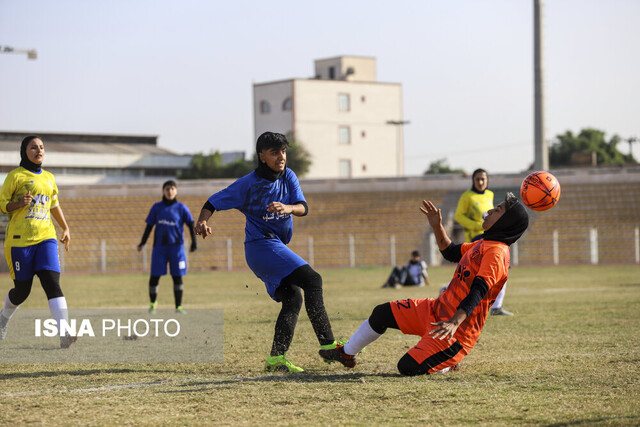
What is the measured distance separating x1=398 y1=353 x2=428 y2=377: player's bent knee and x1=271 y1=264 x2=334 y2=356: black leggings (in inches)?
28.4

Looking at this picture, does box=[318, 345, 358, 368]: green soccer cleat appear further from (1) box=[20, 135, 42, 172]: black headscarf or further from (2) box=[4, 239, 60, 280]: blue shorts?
(1) box=[20, 135, 42, 172]: black headscarf

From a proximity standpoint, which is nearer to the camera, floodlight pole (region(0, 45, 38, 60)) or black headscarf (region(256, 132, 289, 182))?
black headscarf (region(256, 132, 289, 182))

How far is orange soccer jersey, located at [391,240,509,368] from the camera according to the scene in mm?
6129

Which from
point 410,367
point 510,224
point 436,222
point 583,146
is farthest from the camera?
point 583,146

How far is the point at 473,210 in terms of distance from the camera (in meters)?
11.8

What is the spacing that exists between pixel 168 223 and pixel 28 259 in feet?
13.9

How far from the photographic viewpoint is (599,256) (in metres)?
32.1

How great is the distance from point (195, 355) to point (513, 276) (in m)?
17.3

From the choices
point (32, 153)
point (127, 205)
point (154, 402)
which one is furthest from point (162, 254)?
point (127, 205)

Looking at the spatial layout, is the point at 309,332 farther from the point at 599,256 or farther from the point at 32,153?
the point at 599,256

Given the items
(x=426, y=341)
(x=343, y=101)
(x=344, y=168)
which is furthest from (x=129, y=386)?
(x=343, y=101)

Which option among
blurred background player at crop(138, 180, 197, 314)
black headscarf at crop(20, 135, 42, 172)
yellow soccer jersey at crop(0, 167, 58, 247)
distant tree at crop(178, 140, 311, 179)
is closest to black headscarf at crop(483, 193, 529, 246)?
yellow soccer jersey at crop(0, 167, 58, 247)

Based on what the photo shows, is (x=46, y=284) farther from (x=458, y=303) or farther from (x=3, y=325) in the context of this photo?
(x=458, y=303)

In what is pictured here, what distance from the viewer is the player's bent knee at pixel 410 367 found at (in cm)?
634
